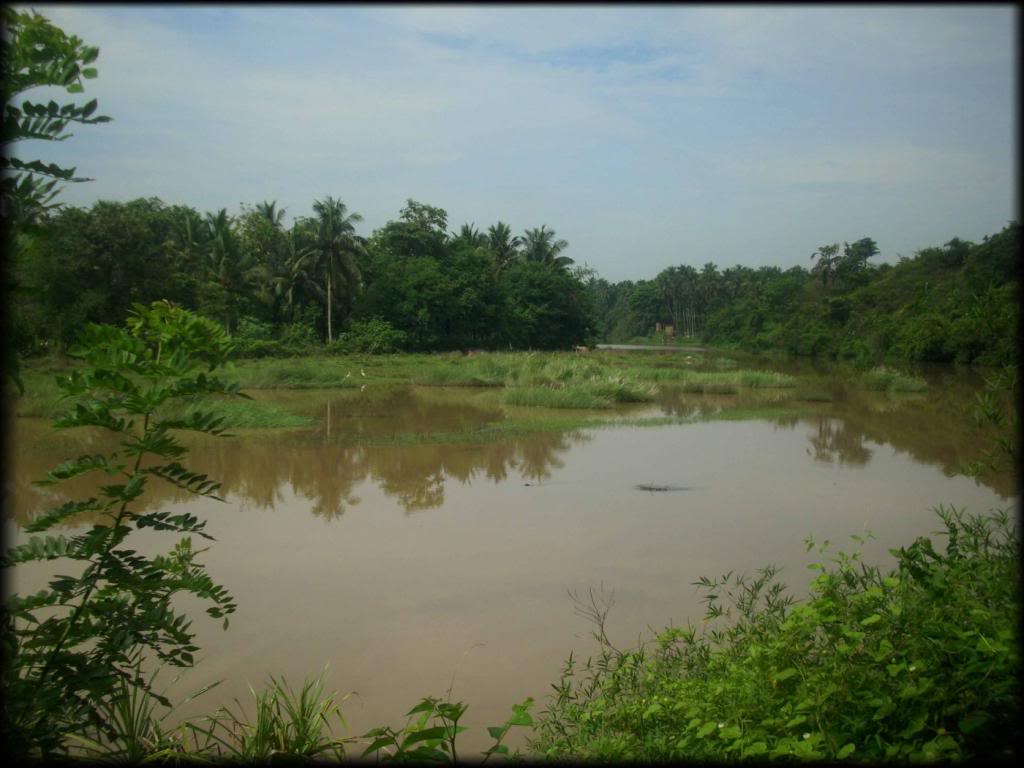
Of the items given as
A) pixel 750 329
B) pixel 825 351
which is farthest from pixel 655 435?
pixel 750 329

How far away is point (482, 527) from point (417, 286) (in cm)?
3004

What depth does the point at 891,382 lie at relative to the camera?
901 inches

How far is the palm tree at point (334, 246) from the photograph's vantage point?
32.0 m

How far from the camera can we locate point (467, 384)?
23766mm

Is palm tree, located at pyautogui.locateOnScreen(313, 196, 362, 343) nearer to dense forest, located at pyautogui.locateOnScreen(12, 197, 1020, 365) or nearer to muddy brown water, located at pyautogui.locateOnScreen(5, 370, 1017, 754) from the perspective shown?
dense forest, located at pyautogui.locateOnScreen(12, 197, 1020, 365)

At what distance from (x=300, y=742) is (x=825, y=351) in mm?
44173

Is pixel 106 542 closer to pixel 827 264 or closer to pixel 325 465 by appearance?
pixel 325 465

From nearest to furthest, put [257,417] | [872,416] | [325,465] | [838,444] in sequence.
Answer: [325,465]
[838,444]
[257,417]
[872,416]

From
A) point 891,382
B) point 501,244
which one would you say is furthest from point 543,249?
point 891,382

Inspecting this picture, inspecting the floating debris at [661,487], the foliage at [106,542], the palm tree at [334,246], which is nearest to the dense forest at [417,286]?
the palm tree at [334,246]

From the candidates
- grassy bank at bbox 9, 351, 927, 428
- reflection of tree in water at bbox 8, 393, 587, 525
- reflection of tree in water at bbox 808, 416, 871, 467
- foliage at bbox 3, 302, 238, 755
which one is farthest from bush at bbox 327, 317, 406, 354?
foliage at bbox 3, 302, 238, 755

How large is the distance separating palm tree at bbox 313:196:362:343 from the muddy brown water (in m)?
18.5

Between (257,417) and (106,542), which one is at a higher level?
(106,542)

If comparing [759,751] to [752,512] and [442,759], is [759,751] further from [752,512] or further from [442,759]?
[752,512]
